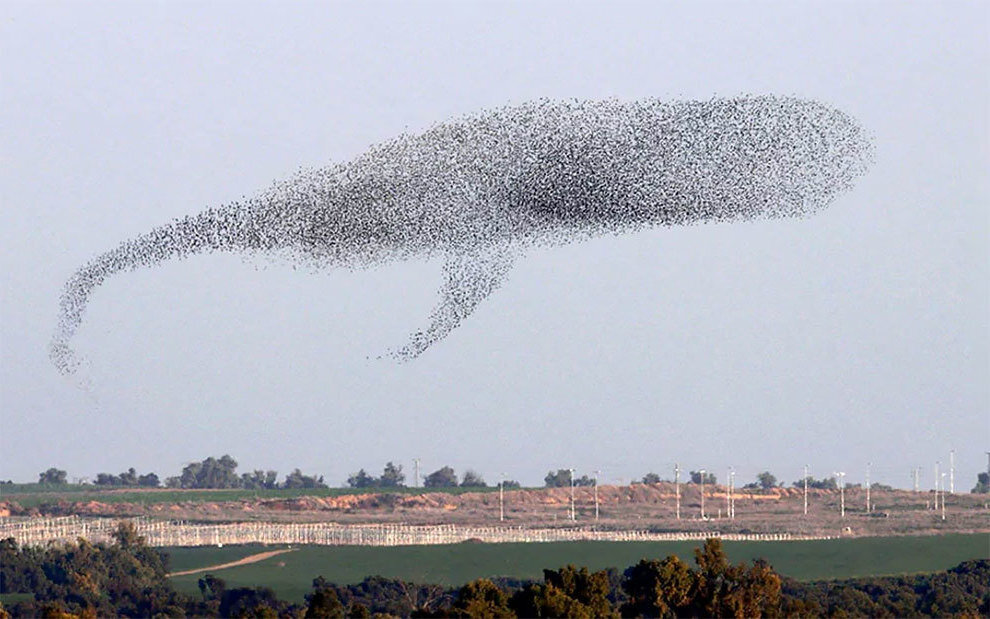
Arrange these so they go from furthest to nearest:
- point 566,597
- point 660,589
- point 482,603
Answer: point 660,589 → point 566,597 → point 482,603

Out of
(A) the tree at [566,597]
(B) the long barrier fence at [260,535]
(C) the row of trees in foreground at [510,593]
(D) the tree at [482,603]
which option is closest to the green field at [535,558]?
(B) the long barrier fence at [260,535]

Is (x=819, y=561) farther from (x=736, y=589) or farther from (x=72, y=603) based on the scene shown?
(x=736, y=589)

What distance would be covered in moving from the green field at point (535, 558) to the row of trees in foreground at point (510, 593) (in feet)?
27.7

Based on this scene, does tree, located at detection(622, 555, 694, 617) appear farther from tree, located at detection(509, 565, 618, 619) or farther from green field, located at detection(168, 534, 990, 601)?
green field, located at detection(168, 534, 990, 601)

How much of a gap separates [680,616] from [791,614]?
4.19 metres

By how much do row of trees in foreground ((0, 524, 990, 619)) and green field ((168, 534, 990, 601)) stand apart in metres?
8.44

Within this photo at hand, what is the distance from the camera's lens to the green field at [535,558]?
165750 mm

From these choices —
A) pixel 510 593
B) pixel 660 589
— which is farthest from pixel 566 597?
pixel 510 593

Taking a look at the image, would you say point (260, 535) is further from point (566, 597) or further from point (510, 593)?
point (566, 597)

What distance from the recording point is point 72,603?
121750mm

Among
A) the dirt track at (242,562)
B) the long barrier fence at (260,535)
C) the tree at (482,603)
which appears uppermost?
the long barrier fence at (260,535)

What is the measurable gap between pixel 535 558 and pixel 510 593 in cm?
6120

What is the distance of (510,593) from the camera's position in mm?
119812

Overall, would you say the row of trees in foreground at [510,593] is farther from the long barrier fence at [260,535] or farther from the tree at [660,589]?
the long barrier fence at [260,535]
